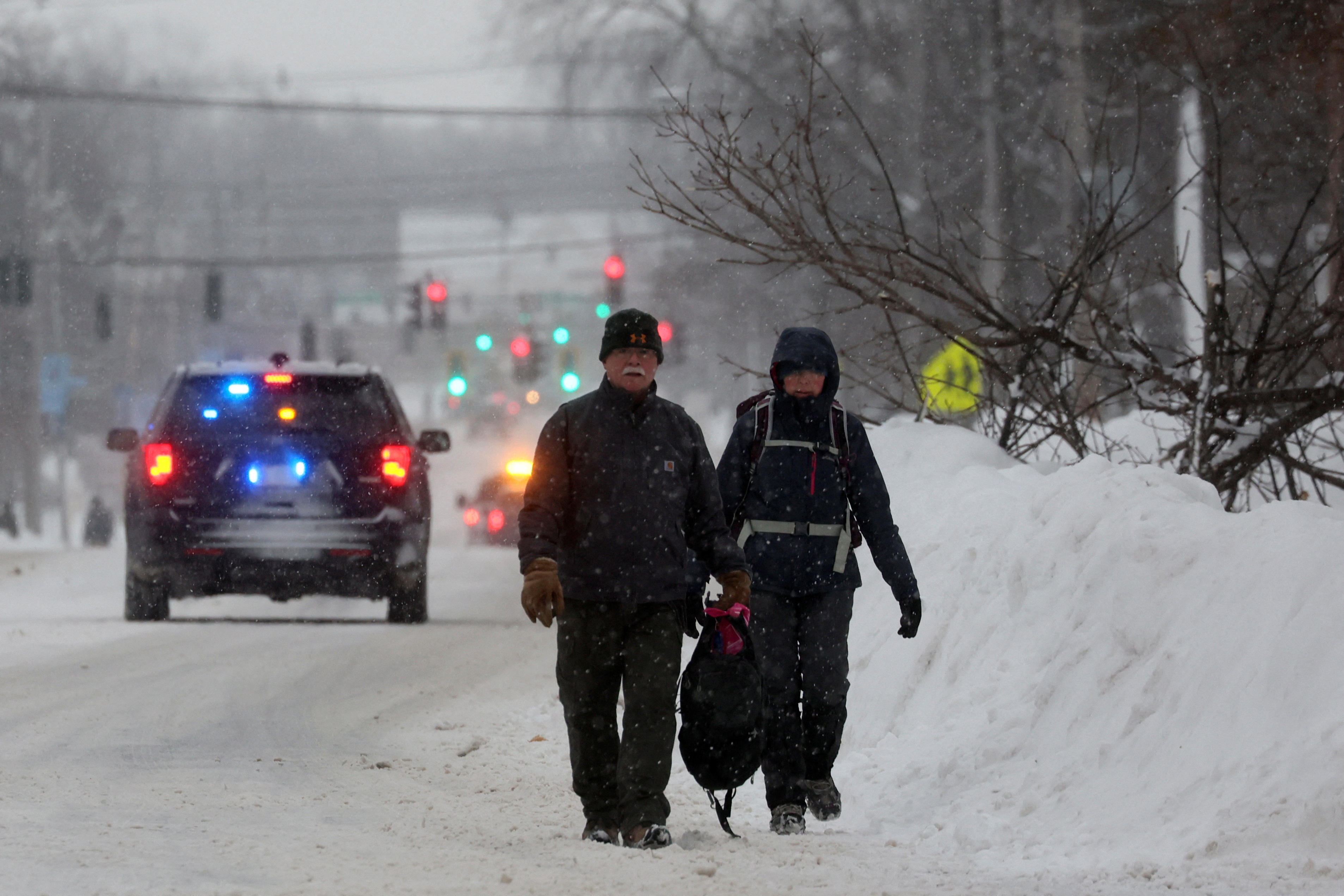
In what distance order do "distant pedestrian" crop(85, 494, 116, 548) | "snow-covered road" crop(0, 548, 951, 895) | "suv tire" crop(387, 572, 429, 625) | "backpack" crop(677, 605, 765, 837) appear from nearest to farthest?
1. "snow-covered road" crop(0, 548, 951, 895)
2. "backpack" crop(677, 605, 765, 837)
3. "suv tire" crop(387, 572, 429, 625)
4. "distant pedestrian" crop(85, 494, 116, 548)

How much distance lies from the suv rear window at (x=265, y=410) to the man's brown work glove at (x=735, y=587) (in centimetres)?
755

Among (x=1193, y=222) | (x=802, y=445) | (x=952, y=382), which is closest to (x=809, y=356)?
(x=802, y=445)

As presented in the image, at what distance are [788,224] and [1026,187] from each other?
22014 mm

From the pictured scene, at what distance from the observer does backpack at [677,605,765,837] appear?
5.99 metres

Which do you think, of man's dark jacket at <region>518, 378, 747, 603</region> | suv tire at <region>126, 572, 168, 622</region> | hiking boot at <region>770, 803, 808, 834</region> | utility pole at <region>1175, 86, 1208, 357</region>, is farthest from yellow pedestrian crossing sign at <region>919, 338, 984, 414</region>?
man's dark jacket at <region>518, 378, 747, 603</region>

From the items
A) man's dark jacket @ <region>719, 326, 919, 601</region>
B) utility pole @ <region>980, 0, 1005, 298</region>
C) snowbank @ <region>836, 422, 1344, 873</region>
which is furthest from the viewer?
utility pole @ <region>980, 0, 1005, 298</region>

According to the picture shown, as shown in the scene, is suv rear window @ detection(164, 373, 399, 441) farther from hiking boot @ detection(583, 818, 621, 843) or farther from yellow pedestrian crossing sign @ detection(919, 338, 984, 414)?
hiking boot @ detection(583, 818, 621, 843)

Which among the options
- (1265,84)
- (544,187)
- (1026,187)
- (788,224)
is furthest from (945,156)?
(544,187)

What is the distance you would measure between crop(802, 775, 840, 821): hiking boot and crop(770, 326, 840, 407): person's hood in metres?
1.31

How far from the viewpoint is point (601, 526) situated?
225 inches

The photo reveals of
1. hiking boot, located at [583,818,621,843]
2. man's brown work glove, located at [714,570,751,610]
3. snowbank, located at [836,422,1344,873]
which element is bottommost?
hiking boot, located at [583,818,621,843]

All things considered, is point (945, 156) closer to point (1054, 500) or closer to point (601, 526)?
point (1054, 500)

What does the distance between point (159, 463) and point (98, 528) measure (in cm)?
2453

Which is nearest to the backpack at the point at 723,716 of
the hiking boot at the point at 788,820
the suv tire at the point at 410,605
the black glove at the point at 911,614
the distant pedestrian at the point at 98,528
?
the hiking boot at the point at 788,820
